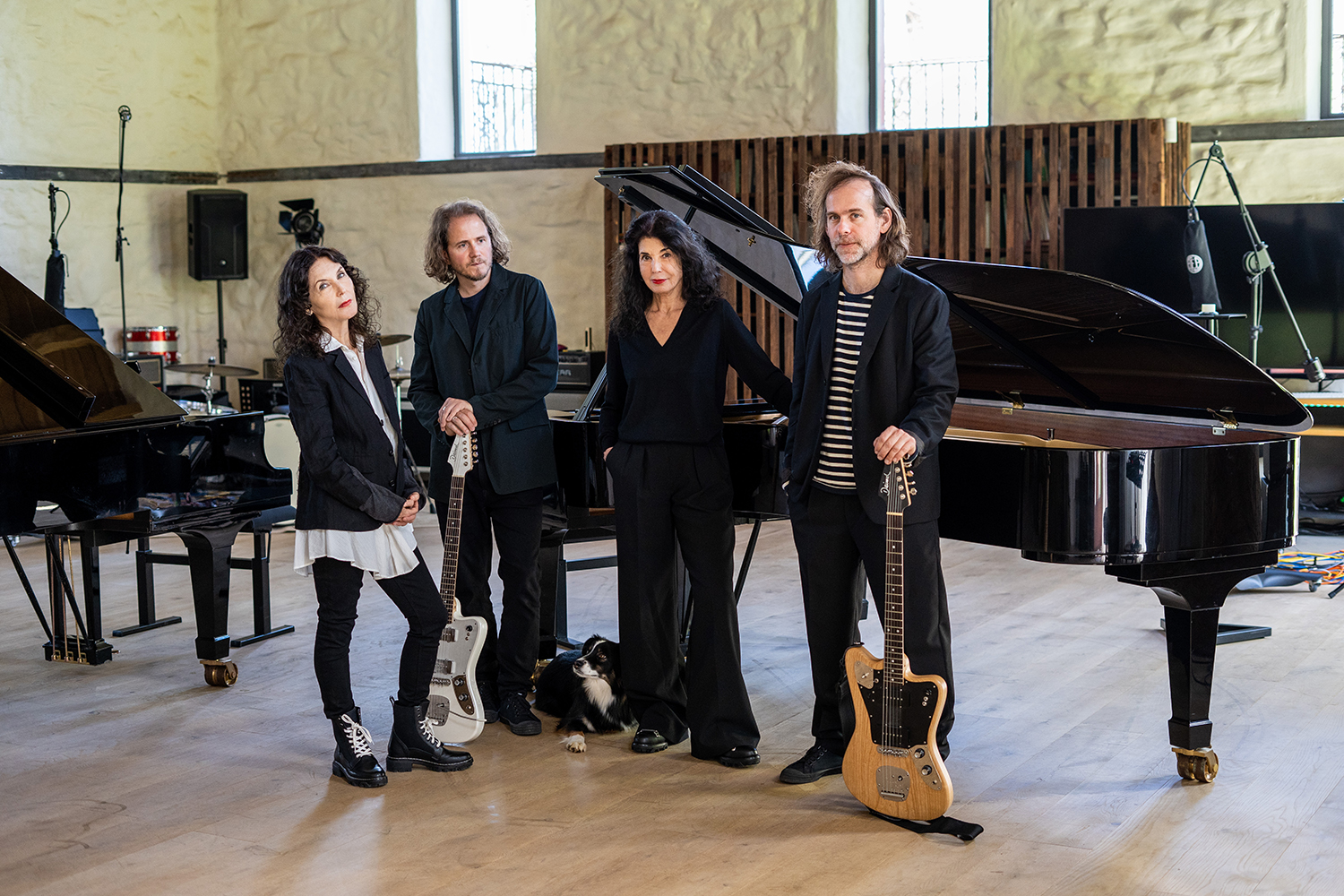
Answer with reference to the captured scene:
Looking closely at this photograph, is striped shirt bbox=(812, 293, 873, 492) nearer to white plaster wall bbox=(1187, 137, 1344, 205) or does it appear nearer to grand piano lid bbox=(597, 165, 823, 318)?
grand piano lid bbox=(597, 165, 823, 318)

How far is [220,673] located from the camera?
15.6 feet

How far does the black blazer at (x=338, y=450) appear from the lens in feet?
11.5

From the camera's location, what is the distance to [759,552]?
24.1 ft

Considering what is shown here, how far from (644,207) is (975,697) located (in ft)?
6.43

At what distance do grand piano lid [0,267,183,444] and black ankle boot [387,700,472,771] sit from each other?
4.73 ft

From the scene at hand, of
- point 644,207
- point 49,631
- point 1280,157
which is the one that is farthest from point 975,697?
point 1280,157

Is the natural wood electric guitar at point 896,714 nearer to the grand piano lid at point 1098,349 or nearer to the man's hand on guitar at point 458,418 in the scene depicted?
the grand piano lid at point 1098,349

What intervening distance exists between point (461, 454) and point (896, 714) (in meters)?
1.47

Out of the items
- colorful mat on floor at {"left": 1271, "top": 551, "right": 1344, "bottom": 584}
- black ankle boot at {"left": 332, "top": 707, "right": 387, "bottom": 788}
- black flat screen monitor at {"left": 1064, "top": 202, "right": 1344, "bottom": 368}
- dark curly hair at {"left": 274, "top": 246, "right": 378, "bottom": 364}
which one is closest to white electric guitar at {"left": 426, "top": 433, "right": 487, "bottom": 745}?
black ankle boot at {"left": 332, "top": 707, "right": 387, "bottom": 788}

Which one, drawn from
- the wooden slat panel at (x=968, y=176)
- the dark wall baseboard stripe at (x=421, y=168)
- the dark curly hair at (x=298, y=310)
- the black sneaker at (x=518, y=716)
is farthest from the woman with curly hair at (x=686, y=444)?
the dark wall baseboard stripe at (x=421, y=168)

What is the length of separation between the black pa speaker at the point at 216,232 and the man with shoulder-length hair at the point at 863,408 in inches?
318

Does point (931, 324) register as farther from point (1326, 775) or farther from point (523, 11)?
point (523, 11)

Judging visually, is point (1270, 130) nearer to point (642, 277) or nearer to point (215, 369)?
point (642, 277)

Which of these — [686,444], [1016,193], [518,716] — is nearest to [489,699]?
[518,716]
